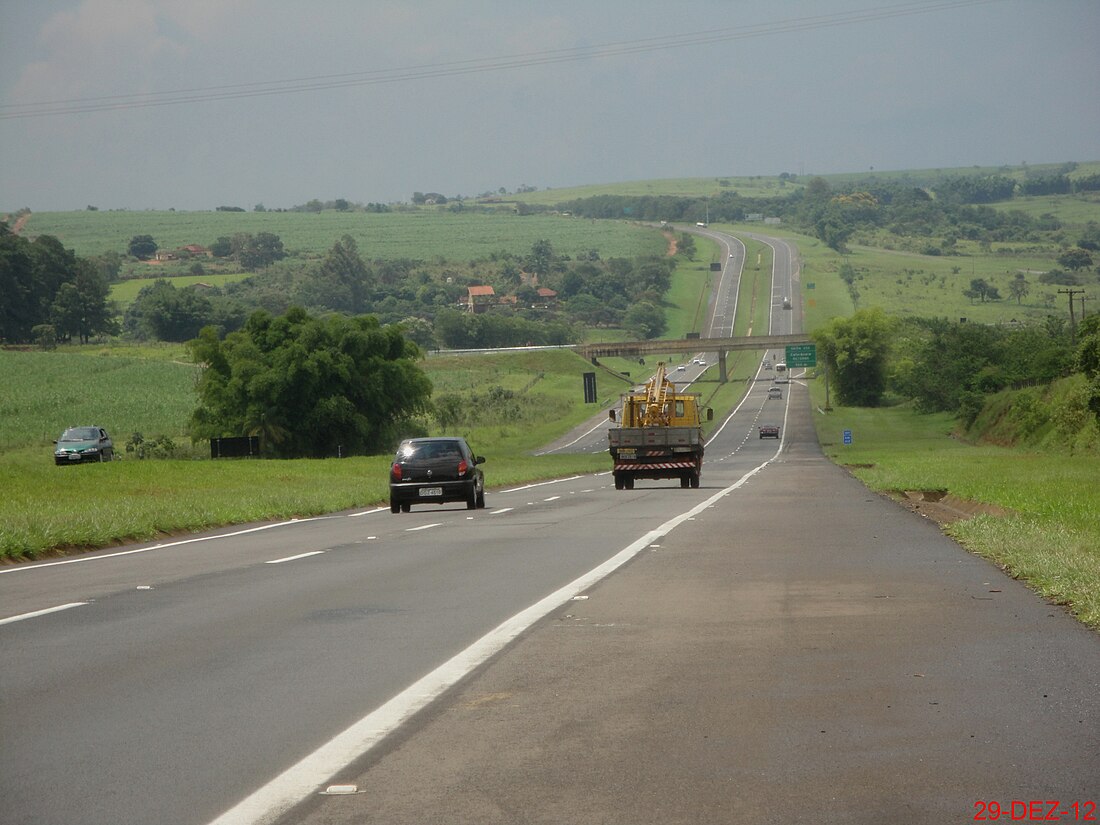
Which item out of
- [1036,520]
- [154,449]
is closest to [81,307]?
[154,449]

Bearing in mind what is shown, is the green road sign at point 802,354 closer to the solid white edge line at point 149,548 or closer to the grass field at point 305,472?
the grass field at point 305,472

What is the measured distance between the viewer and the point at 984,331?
4638 inches

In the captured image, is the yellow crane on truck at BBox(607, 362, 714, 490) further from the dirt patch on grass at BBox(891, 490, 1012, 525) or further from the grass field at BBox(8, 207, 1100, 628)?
the dirt patch on grass at BBox(891, 490, 1012, 525)

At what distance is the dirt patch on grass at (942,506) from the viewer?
24.0m

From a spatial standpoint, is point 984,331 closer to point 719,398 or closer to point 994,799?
point 719,398

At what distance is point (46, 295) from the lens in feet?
507

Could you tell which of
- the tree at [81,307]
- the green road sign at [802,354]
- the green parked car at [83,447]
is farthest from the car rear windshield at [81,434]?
the tree at [81,307]

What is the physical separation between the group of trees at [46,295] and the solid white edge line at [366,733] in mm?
141701

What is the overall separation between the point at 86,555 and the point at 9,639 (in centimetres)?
946

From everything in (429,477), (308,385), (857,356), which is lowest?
(857,356)

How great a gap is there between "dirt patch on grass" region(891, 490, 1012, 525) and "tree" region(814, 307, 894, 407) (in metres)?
108

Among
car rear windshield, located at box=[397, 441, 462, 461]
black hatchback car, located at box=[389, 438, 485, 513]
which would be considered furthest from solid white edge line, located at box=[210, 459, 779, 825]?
car rear windshield, located at box=[397, 441, 462, 461]

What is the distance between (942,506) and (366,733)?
22.1 m

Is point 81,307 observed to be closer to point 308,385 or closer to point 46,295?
point 46,295
